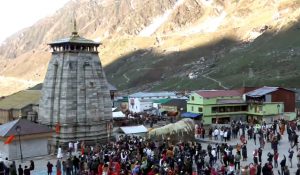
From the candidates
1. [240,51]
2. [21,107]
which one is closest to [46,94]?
[21,107]

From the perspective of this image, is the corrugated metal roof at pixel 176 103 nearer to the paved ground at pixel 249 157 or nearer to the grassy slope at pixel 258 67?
the paved ground at pixel 249 157

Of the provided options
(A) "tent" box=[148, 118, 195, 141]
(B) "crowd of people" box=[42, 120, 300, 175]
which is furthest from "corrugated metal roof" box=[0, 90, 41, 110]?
(B) "crowd of people" box=[42, 120, 300, 175]

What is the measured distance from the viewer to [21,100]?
2692 inches

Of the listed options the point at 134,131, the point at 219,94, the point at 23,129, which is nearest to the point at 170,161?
the point at 23,129

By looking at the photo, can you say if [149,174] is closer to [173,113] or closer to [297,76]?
[173,113]

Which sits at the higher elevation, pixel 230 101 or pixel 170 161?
pixel 230 101

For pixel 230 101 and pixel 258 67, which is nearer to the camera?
pixel 230 101

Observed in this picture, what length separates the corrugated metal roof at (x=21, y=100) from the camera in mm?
66062

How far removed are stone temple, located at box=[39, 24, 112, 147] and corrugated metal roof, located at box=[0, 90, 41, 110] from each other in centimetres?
1436

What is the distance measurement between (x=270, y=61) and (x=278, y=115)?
89897mm

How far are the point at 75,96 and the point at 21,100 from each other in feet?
67.4

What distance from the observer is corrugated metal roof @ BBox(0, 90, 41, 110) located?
66.1 meters

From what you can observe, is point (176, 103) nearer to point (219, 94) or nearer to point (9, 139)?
point (219, 94)

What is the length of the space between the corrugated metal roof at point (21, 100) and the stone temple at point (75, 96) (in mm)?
14364
